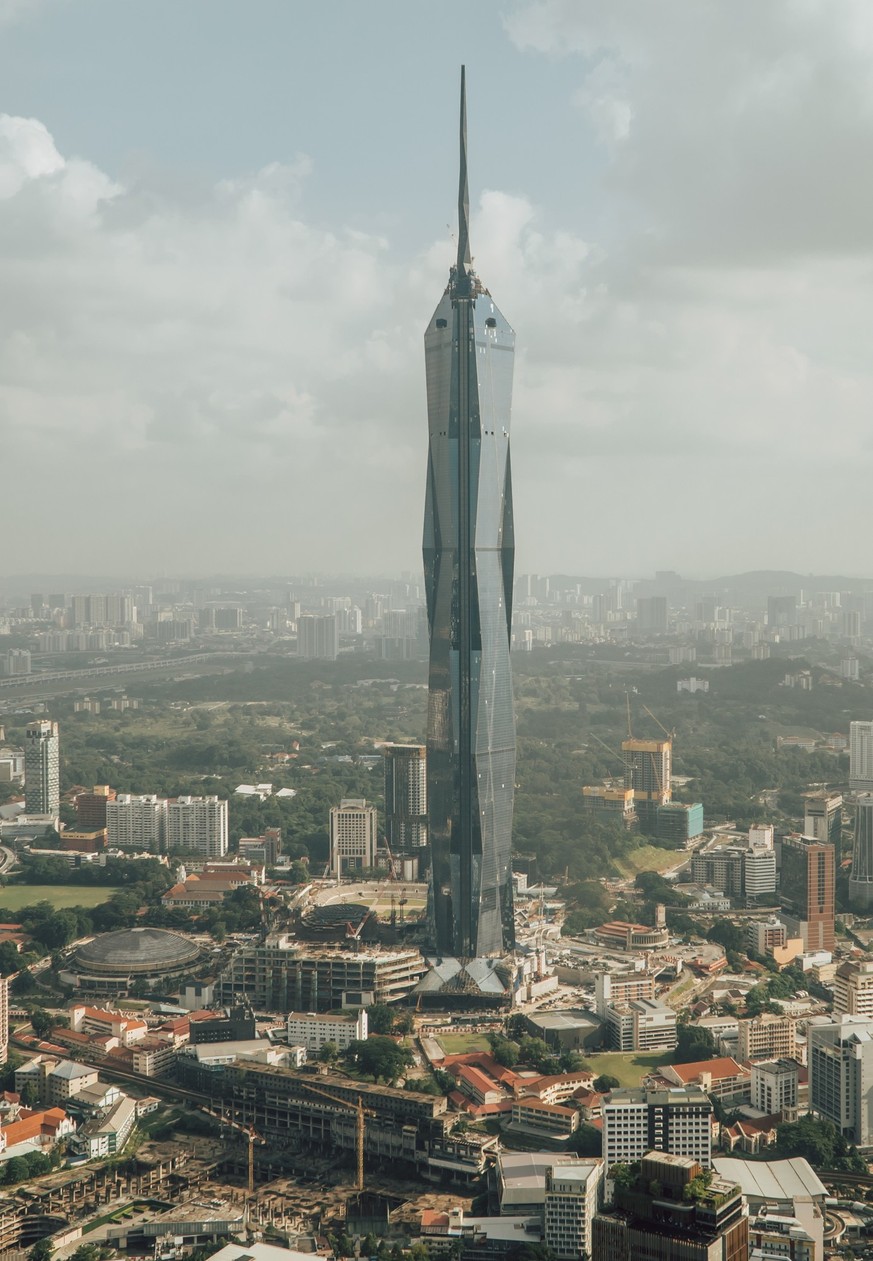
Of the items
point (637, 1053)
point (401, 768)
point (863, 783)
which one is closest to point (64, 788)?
point (401, 768)

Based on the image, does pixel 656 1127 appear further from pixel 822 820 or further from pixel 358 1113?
pixel 822 820

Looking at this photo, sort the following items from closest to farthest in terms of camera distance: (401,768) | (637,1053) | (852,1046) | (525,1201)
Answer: (525,1201) → (852,1046) → (637,1053) → (401,768)

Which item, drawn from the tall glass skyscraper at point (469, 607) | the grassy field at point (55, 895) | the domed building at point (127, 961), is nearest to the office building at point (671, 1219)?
the tall glass skyscraper at point (469, 607)

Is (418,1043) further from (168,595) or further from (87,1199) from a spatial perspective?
(168,595)

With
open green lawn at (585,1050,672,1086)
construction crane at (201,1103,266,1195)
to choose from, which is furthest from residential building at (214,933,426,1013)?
construction crane at (201,1103,266,1195)

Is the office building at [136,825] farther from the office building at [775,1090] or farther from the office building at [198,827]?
the office building at [775,1090]

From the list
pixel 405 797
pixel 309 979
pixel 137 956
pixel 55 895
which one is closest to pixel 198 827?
pixel 405 797
